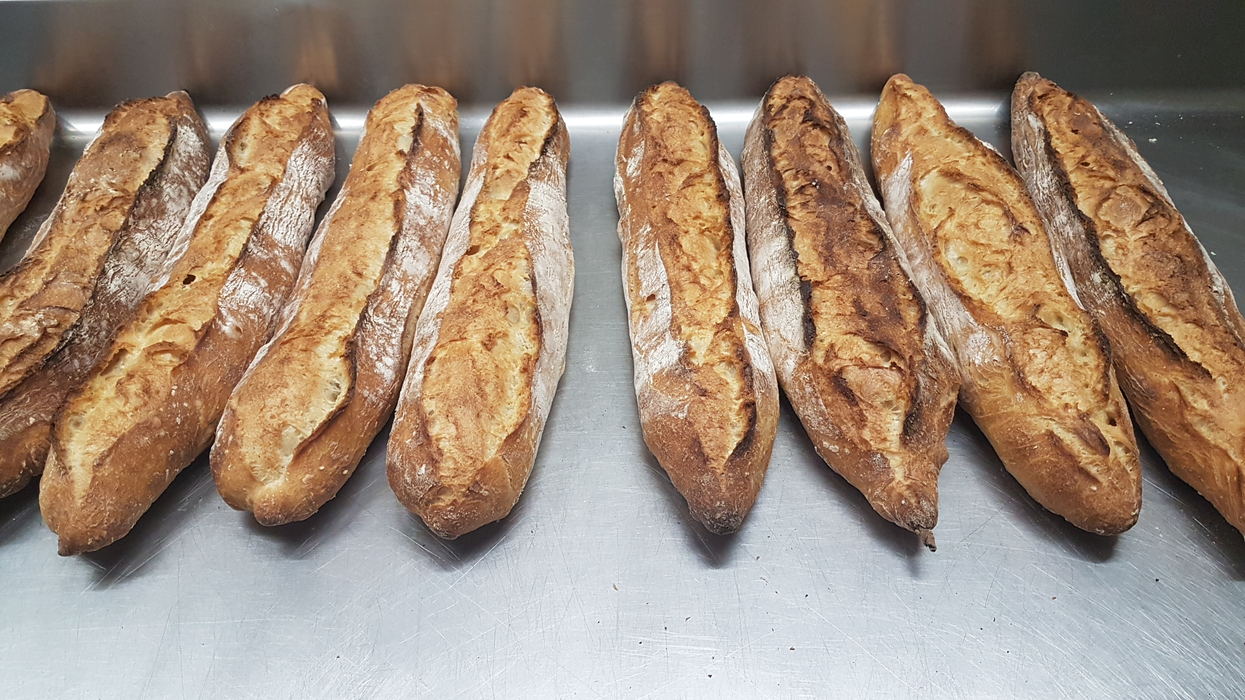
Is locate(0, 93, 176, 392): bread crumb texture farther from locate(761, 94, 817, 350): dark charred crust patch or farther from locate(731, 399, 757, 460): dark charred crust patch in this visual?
locate(761, 94, 817, 350): dark charred crust patch

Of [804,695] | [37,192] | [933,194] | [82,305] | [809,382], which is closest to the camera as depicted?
[804,695]

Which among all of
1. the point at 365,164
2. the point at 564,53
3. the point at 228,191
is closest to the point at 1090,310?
the point at 564,53

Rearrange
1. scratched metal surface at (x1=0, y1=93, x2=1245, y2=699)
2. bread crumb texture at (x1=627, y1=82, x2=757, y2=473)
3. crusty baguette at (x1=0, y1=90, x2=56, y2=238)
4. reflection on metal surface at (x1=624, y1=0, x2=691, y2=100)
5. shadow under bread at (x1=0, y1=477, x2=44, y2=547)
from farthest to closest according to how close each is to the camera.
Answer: reflection on metal surface at (x1=624, y1=0, x2=691, y2=100), crusty baguette at (x1=0, y1=90, x2=56, y2=238), shadow under bread at (x1=0, y1=477, x2=44, y2=547), bread crumb texture at (x1=627, y1=82, x2=757, y2=473), scratched metal surface at (x1=0, y1=93, x2=1245, y2=699)

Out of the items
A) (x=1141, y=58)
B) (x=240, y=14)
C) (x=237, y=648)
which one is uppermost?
(x=240, y=14)

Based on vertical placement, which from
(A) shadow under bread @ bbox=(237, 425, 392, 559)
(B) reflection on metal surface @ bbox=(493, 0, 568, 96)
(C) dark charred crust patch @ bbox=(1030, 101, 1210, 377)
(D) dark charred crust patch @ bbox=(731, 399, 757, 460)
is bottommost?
(A) shadow under bread @ bbox=(237, 425, 392, 559)

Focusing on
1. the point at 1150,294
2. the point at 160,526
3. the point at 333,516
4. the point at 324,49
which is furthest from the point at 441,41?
the point at 1150,294

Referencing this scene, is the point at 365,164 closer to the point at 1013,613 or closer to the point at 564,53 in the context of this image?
the point at 564,53

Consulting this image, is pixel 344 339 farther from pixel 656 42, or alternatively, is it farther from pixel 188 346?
pixel 656 42

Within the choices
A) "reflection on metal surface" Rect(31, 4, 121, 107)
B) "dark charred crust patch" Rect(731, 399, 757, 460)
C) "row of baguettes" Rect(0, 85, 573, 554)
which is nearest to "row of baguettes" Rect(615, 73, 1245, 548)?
"dark charred crust patch" Rect(731, 399, 757, 460)
